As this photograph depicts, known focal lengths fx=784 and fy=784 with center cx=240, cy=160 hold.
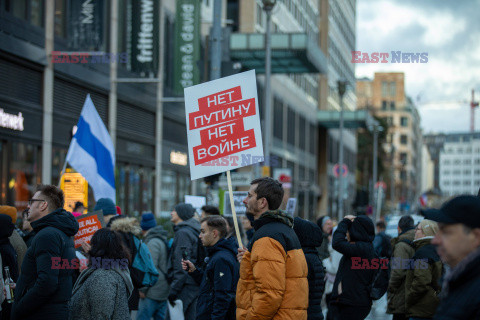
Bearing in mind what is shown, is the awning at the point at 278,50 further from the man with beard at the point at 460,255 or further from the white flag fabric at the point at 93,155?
the man with beard at the point at 460,255

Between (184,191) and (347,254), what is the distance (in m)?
24.0

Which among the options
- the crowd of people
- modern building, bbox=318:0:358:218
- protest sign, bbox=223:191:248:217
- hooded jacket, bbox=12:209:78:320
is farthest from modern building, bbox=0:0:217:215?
modern building, bbox=318:0:358:218

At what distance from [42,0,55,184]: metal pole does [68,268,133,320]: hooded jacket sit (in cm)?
1408

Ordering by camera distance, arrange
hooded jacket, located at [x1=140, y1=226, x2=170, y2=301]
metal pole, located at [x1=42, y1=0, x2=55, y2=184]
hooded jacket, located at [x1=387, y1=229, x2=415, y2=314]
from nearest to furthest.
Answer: hooded jacket, located at [x1=387, y1=229, x2=415, y2=314] < hooded jacket, located at [x1=140, y1=226, x2=170, y2=301] < metal pole, located at [x1=42, y1=0, x2=55, y2=184]

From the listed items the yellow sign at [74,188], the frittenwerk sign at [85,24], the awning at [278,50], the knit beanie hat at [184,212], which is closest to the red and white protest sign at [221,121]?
the knit beanie hat at [184,212]

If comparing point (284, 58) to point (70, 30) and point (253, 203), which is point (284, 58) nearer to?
point (70, 30)

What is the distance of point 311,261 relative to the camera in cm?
735

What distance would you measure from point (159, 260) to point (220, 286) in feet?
12.1

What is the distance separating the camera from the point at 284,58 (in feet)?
121

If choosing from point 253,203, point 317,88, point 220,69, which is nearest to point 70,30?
point 220,69

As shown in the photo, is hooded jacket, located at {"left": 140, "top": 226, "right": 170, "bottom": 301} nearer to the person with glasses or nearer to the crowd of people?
the crowd of people

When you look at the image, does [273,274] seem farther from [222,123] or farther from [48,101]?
[48,101]

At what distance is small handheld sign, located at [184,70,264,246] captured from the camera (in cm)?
710

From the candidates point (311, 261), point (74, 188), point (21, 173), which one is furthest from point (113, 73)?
point (311, 261)
